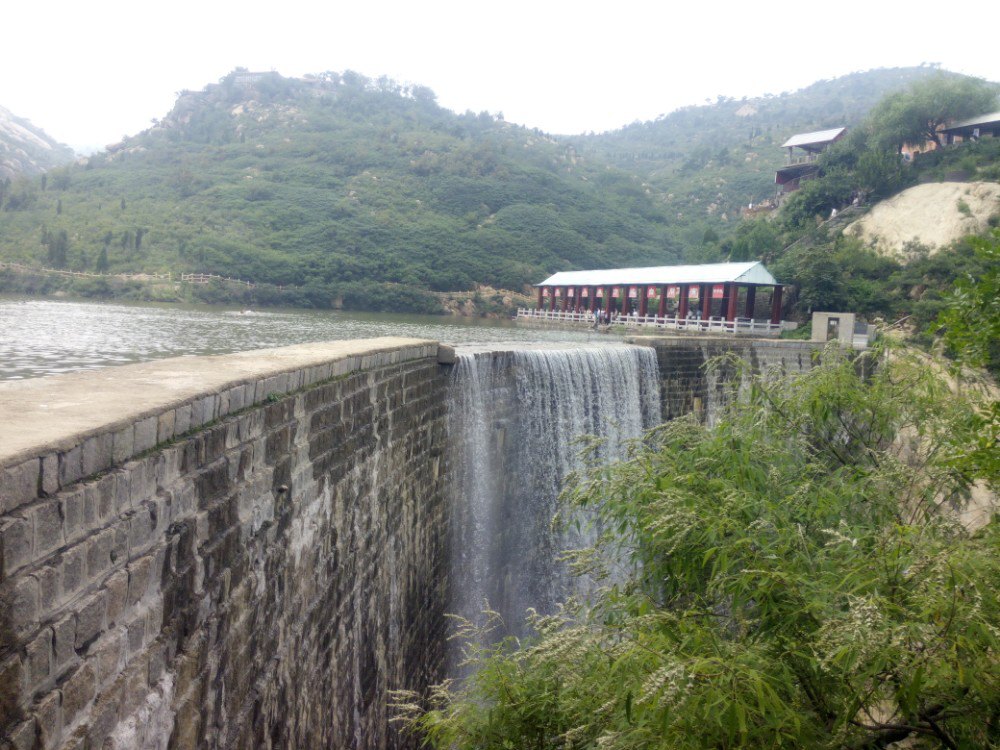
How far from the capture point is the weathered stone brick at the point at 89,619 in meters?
2.71

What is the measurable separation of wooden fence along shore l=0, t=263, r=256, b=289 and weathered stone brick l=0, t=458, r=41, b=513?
31807mm

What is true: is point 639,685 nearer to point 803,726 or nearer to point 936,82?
point 803,726

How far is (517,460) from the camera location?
479 inches

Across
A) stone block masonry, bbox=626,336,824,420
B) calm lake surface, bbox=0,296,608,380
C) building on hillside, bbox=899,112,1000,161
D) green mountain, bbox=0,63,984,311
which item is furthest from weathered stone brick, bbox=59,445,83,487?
building on hillside, bbox=899,112,1000,161

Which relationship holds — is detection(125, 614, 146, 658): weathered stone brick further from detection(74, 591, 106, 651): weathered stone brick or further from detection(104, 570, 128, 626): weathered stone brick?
detection(74, 591, 106, 651): weathered stone brick

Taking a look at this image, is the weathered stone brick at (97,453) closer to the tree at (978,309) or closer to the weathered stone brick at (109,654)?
the weathered stone brick at (109,654)

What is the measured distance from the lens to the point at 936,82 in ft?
145

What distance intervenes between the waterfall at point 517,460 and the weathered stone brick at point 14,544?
7.78m

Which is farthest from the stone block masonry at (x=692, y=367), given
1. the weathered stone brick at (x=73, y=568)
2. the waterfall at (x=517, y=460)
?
the weathered stone brick at (x=73, y=568)

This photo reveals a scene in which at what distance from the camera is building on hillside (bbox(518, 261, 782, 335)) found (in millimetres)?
27625

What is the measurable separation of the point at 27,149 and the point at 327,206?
3804 inches

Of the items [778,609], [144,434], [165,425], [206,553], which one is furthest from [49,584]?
[778,609]

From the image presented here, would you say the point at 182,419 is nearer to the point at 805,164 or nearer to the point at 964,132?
the point at 964,132

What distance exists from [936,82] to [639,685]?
51201mm
